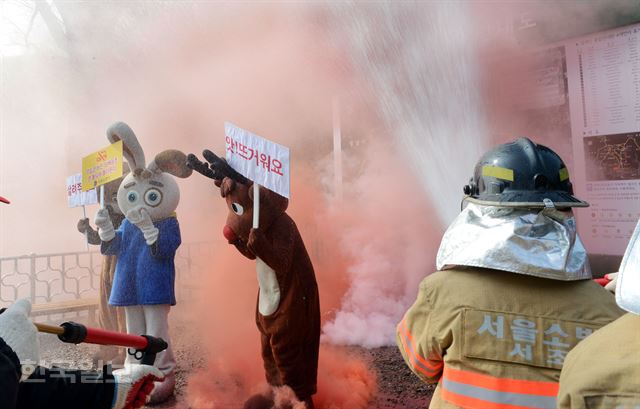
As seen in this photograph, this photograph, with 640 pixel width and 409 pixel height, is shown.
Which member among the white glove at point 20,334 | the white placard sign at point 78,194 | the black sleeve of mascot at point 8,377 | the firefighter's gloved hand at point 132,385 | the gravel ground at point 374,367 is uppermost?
the white placard sign at point 78,194

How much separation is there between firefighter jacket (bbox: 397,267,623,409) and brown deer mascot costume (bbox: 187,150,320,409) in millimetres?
1531

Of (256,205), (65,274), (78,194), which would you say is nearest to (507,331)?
(256,205)

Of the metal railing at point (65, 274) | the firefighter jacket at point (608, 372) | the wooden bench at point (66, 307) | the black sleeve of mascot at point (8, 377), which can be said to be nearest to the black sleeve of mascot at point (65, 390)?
the black sleeve of mascot at point (8, 377)

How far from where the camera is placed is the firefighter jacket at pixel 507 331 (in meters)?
1.44

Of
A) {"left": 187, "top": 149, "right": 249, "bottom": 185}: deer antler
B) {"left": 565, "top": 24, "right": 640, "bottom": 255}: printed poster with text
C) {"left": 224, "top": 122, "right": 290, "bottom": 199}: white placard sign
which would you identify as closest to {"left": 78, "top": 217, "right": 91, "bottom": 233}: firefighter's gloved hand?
{"left": 187, "top": 149, "right": 249, "bottom": 185}: deer antler

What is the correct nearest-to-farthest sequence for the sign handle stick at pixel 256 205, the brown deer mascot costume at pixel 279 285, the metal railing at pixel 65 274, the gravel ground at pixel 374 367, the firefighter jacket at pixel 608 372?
the firefighter jacket at pixel 608 372
the sign handle stick at pixel 256 205
the brown deer mascot costume at pixel 279 285
the gravel ground at pixel 374 367
the metal railing at pixel 65 274

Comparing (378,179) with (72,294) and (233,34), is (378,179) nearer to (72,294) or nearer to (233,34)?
(233,34)

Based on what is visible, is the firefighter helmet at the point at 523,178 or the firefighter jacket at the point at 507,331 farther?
the firefighter helmet at the point at 523,178

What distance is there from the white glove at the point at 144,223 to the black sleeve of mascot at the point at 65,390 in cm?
157

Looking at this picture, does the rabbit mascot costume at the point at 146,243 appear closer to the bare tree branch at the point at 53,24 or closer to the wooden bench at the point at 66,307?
the wooden bench at the point at 66,307

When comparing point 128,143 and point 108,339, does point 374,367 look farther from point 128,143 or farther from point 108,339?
point 128,143

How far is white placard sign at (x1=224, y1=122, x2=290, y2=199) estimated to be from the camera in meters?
2.92

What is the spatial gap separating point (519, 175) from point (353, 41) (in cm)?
281

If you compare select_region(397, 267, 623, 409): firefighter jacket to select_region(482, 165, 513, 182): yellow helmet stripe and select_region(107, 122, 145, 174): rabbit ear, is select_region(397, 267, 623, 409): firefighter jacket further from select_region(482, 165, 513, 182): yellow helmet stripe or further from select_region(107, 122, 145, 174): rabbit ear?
select_region(107, 122, 145, 174): rabbit ear
